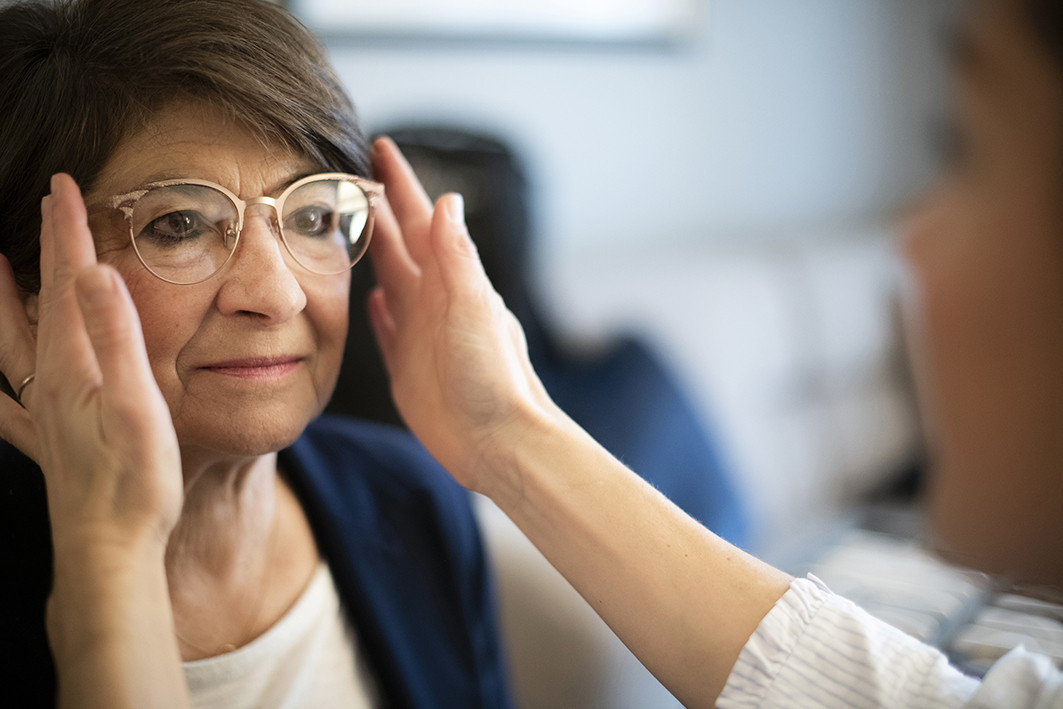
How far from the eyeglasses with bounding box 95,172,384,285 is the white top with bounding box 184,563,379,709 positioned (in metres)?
0.40

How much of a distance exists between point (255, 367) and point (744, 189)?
8.30ft

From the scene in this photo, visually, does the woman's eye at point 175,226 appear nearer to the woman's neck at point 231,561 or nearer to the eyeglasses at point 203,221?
the eyeglasses at point 203,221

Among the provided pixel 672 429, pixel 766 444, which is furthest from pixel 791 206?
pixel 672 429

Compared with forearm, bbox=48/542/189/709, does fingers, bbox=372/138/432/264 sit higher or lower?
higher

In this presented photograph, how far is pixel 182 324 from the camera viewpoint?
69 cm

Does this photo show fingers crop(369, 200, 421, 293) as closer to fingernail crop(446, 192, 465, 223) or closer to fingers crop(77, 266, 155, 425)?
fingernail crop(446, 192, 465, 223)

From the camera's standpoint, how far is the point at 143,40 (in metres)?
0.68

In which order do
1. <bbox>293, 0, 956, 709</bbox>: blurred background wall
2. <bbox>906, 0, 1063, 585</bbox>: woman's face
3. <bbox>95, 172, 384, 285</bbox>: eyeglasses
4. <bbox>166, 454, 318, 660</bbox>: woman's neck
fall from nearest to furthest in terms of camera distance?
<bbox>906, 0, 1063, 585</bbox>: woman's face → <bbox>95, 172, 384, 285</bbox>: eyeglasses → <bbox>166, 454, 318, 660</bbox>: woman's neck → <bbox>293, 0, 956, 709</bbox>: blurred background wall

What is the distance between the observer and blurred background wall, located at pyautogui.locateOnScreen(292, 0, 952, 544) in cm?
201

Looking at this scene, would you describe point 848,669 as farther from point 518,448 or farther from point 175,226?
point 175,226

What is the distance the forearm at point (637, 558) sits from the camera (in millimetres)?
681

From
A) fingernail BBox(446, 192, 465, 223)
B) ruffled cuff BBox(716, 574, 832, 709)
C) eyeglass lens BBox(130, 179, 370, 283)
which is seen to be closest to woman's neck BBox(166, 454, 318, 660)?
eyeglass lens BBox(130, 179, 370, 283)

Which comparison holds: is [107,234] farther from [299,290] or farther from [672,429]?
[672,429]

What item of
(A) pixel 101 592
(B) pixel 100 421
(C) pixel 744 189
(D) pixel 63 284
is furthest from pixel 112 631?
(C) pixel 744 189
